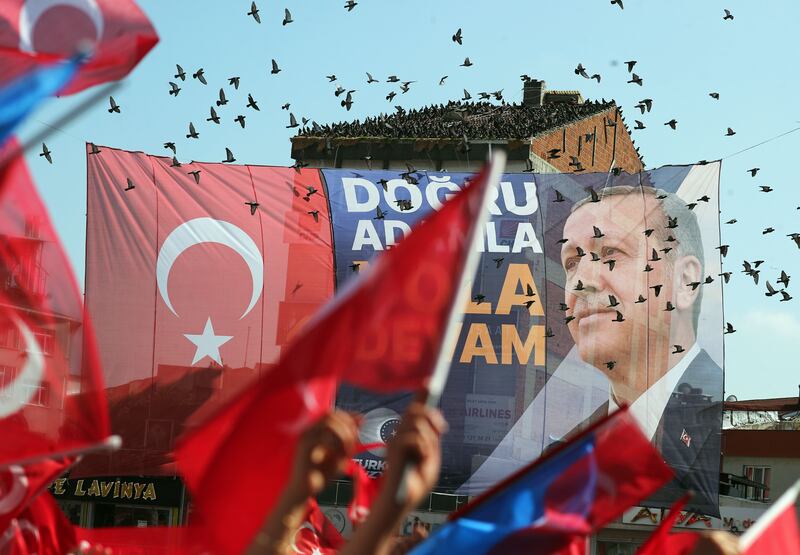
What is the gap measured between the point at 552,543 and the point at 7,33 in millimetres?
3600

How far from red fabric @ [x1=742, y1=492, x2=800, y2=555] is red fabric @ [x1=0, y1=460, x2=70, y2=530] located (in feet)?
10.6

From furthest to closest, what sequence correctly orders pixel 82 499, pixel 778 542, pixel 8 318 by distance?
pixel 82 499
pixel 8 318
pixel 778 542

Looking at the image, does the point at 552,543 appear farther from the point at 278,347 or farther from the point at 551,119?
the point at 551,119

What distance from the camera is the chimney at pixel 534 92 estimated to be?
50.6 metres

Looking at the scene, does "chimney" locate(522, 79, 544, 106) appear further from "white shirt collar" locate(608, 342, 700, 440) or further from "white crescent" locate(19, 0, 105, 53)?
"white crescent" locate(19, 0, 105, 53)

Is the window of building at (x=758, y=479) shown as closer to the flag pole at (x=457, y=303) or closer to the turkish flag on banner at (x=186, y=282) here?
the turkish flag on banner at (x=186, y=282)

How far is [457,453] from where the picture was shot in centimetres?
3059

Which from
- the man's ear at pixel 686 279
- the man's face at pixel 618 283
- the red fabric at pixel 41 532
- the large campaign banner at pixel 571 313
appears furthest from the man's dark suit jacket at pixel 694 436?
the red fabric at pixel 41 532

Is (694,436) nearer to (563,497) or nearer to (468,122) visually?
(468,122)

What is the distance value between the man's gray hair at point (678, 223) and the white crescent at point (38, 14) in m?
25.6

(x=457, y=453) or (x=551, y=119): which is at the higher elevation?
(x=551, y=119)

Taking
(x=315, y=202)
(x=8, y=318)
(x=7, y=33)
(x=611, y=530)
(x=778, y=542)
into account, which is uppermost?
(x=315, y=202)

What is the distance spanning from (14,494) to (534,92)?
4405cm

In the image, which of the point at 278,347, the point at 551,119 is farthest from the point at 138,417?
the point at 551,119
